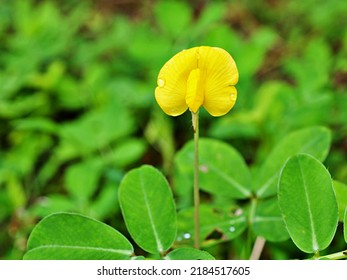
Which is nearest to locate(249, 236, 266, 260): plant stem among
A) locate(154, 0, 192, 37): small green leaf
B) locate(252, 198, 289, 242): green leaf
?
locate(252, 198, 289, 242): green leaf

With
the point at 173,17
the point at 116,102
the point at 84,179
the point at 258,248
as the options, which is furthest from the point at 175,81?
the point at 173,17

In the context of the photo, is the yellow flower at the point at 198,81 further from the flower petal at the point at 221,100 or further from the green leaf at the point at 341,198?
the green leaf at the point at 341,198

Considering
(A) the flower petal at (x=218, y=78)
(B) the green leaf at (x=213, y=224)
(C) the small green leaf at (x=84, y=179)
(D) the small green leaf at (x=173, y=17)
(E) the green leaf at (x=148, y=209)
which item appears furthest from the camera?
(D) the small green leaf at (x=173, y=17)

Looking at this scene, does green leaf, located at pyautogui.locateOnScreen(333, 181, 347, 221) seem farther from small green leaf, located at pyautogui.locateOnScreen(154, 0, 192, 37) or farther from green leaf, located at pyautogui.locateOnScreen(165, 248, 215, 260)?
small green leaf, located at pyautogui.locateOnScreen(154, 0, 192, 37)

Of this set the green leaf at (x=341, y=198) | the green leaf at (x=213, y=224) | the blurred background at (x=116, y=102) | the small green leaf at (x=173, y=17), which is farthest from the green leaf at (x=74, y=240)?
the small green leaf at (x=173, y=17)
